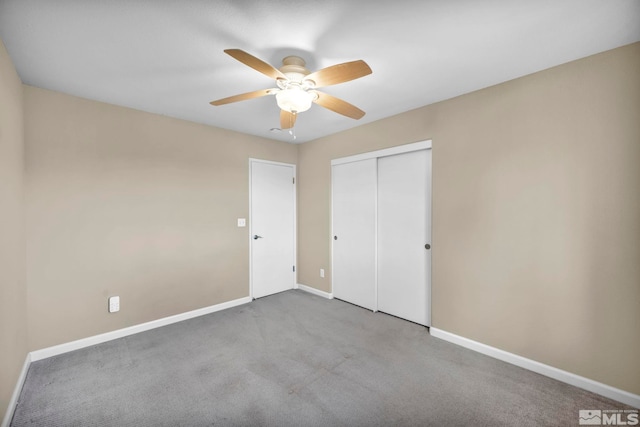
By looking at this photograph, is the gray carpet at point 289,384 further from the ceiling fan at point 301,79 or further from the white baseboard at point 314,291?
the ceiling fan at point 301,79

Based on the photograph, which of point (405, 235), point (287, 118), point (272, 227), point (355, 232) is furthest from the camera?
point (272, 227)

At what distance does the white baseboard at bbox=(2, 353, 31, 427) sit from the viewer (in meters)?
1.62

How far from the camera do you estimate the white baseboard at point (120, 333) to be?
94.0 inches

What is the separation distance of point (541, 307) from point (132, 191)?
3995 mm

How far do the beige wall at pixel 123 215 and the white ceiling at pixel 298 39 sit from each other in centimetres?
48

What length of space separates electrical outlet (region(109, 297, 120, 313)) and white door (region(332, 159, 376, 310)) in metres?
2.60

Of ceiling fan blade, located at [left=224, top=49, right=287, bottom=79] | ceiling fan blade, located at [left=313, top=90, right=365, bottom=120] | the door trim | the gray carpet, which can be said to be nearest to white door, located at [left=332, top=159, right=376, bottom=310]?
the door trim

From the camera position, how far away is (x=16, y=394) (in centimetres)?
184

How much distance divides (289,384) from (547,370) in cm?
204

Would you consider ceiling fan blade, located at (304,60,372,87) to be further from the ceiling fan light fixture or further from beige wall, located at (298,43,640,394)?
beige wall, located at (298,43,640,394)

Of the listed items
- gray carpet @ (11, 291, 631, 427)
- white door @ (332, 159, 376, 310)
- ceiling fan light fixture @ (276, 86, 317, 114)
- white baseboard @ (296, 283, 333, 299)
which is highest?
ceiling fan light fixture @ (276, 86, 317, 114)

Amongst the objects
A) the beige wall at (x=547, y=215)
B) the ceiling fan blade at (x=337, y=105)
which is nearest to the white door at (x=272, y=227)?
the ceiling fan blade at (x=337, y=105)

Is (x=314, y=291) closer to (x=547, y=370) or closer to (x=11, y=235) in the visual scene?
(x=547, y=370)

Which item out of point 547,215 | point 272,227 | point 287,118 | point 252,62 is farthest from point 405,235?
point 252,62
